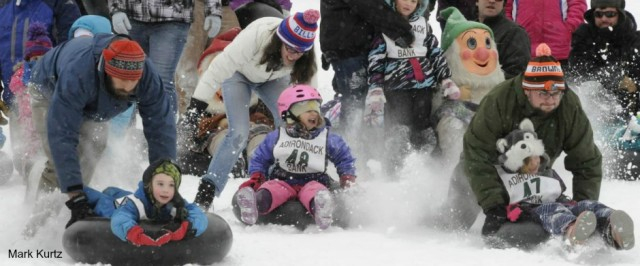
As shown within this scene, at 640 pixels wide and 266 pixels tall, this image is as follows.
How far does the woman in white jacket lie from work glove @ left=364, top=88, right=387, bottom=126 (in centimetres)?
96

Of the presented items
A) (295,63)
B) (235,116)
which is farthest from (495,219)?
(235,116)

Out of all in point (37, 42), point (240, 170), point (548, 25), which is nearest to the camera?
point (37, 42)

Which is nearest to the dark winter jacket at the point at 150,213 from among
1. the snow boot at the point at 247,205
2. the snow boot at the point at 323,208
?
the snow boot at the point at 247,205

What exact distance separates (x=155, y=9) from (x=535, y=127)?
329cm

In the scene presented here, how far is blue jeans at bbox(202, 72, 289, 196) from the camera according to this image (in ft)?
25.0

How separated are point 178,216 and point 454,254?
1560 mm

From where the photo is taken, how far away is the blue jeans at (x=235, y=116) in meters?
7.61

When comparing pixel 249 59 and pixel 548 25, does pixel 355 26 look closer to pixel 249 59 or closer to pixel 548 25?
pixel 249 59

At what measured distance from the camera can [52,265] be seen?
18.1 feet

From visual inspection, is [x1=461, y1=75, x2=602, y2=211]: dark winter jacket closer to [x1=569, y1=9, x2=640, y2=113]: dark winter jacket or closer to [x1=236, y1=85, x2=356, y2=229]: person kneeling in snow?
[x1=236, y1=85, x2=356, y2=229]: person kneeling in snow

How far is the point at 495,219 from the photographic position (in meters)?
6.40

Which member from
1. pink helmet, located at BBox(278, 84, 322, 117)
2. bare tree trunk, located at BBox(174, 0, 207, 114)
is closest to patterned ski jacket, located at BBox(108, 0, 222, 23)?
pink helmet, located at BBox(278, 84, 322, 117)

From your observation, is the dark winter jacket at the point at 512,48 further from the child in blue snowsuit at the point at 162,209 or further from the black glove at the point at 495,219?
the child in blue snowsuit at the point at 162,209

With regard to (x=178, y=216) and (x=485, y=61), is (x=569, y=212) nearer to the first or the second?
(x=178, y=216)
